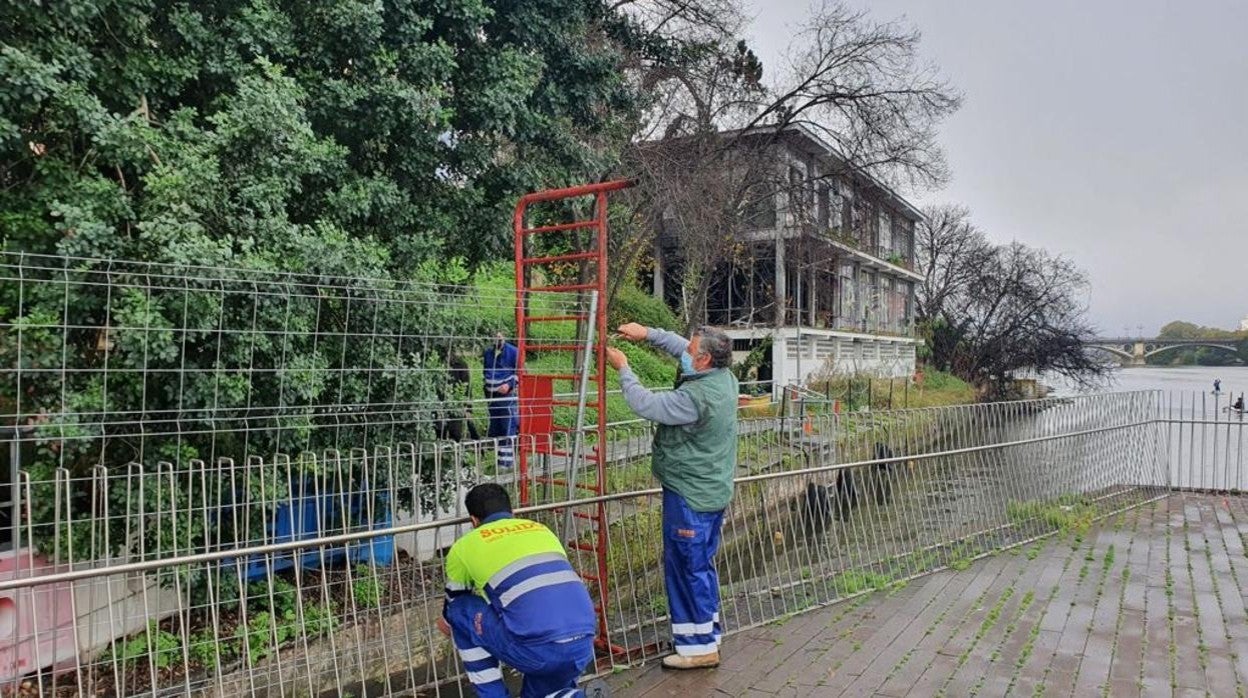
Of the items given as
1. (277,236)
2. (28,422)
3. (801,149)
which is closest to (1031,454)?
(277,236)

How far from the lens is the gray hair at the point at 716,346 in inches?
157

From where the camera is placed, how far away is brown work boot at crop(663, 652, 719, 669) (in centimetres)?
406

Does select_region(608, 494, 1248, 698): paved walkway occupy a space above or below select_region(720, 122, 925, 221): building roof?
below

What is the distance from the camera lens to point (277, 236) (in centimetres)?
467

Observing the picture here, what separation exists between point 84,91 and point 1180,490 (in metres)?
11.3

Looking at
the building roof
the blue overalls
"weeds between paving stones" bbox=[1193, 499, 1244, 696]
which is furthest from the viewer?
A: the building roof

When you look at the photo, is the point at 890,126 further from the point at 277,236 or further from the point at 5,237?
the point at 5,237

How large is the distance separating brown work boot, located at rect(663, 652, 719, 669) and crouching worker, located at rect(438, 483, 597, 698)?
110 centimetres

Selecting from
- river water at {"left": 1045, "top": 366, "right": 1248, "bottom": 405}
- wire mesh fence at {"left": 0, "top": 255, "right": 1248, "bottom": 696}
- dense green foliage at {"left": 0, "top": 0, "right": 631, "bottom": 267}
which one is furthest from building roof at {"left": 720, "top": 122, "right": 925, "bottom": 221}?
river water at {"left": 1045, "top": 366, "right": 1248, "bottom": 405}

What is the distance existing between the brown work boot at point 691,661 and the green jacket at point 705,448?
788 millimetres

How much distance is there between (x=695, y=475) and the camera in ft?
13.0

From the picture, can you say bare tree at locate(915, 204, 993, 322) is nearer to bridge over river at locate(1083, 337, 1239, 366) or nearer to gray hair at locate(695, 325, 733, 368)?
bridge over river at locate(1083, 337, 1239, 366)

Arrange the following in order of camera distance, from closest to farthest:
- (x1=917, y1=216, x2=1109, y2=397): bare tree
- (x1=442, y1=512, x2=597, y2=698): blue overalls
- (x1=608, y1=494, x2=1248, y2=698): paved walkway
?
1. (x1=442, y1=512, x2=597, y2=698): blue overalls
2. (x1=608, y1=494, x2=1248, y2=698): paved walkway
3. (x1=917, y1=216, x2=1109, y2=397): bare tree

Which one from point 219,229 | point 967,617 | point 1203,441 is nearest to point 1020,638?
point 967,617
